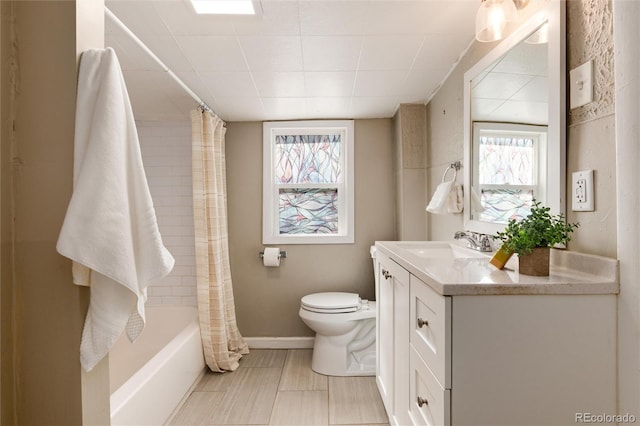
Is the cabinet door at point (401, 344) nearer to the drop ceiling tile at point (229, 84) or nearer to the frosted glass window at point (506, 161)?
the frosted glass window at point (506, 161)

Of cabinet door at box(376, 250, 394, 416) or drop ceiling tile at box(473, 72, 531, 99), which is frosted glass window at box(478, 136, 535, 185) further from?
cabinet door at box(376, 250, 394, 416)

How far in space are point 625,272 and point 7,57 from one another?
173 cm

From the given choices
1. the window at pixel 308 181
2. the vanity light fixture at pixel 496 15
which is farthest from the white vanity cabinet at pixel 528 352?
the window at pixel 308 181

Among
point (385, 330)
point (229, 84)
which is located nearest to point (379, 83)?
point (229, 84)

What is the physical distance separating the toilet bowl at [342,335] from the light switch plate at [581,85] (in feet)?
5.91

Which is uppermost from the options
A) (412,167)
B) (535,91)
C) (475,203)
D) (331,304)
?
(535,91)

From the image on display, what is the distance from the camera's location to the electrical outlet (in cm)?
103

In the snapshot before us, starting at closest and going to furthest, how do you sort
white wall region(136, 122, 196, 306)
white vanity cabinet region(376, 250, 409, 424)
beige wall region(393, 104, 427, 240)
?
white vanity cabinet region(376, 250, 409, 424) → beige wall region(393, 104, 427, 240) → white wall region(136, 122, 196, 306)

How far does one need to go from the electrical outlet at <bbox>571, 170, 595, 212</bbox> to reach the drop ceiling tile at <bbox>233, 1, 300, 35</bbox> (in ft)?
4.04

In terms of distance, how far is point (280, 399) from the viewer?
2137 millimetres

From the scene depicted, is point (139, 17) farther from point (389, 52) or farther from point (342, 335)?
point (342, 335)

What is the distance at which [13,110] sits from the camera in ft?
2.99

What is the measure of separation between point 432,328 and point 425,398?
0.27 meters

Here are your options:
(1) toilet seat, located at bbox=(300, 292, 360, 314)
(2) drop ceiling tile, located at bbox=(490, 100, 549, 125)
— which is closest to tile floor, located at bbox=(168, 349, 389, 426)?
(1) toilet seat, located at bbox=(300, 292, 360, 314)
